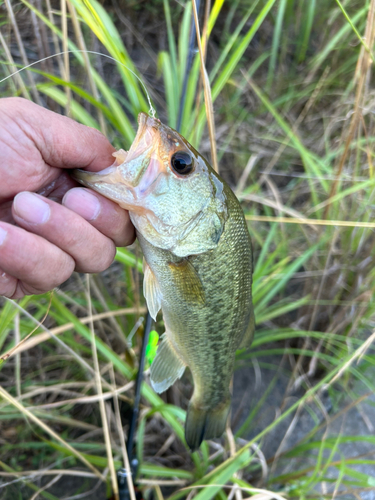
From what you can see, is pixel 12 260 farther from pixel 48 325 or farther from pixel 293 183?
pixel 293 183

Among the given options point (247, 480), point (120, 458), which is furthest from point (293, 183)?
point (120, 458)

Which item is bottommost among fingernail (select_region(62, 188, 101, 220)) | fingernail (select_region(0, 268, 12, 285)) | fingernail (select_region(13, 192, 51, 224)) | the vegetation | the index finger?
the vegetation

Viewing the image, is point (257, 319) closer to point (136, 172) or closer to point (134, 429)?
point (134, 429)

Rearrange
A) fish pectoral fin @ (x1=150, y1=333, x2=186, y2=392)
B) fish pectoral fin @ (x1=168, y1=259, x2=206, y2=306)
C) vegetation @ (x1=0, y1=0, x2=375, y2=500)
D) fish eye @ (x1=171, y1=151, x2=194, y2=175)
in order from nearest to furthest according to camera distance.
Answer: fish eye @ (x1=171, y1=151, x2=194, y2=175), fish pectoral fin @ (x1=168, y1=259, x2=206, y2=306), fish pectoral fin @ (x1=150, y1=333, x2=186, y2=392), vegetation @ (x1=0, y1=0, x2=375, y2=500)

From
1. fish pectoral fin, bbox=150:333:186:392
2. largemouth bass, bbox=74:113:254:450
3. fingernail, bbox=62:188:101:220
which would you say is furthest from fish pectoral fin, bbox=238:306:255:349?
fingernail, bbox=62:188:101:220

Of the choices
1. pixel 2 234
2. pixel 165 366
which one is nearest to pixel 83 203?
pixel 2 234

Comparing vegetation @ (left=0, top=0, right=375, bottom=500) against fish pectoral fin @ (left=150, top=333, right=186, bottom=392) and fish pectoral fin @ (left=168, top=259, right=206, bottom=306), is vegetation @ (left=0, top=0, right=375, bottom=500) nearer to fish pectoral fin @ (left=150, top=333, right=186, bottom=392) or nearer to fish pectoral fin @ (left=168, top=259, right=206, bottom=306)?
fish pectoral fin @ (left=150, top=333, right=186, bottom=392)
